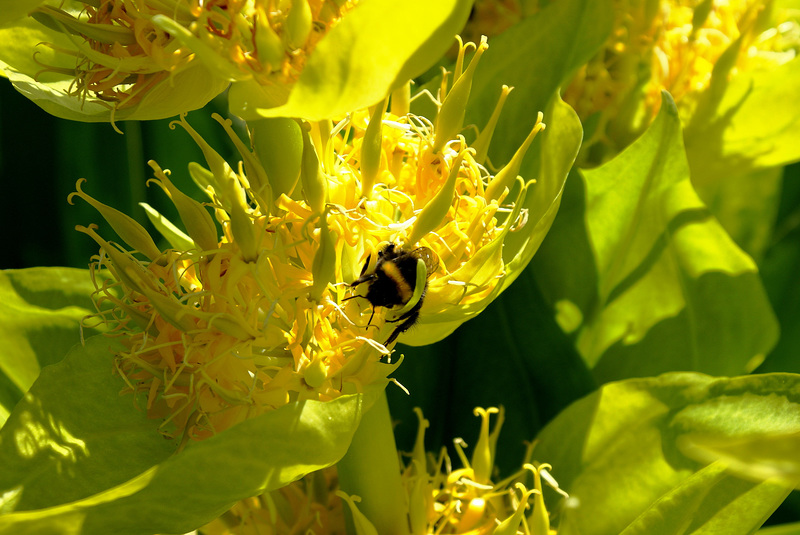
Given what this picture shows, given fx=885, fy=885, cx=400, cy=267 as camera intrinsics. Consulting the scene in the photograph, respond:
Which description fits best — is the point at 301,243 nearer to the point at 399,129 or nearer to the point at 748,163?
the point at 399,129

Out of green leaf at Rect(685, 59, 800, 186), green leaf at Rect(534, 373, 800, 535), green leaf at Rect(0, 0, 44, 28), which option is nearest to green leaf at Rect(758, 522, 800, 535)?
green leaf at Rect(534, 373, 800, 535)

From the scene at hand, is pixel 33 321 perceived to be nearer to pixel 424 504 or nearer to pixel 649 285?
pixel 424 504

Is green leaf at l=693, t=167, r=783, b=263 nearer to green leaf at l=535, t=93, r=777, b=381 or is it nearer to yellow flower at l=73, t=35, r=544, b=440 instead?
green leaf at l=535, t=93, r=777, b=381

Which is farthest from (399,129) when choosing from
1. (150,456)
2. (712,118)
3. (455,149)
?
(712,118)

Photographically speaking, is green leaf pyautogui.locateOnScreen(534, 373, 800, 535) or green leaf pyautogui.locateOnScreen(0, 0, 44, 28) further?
green leaf pyautogui.locateOnScreen(534, 373, 800, 535)

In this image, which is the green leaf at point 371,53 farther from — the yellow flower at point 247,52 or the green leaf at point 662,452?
the green leaf at point 662,452

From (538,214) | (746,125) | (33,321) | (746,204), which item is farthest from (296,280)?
(746,204)
